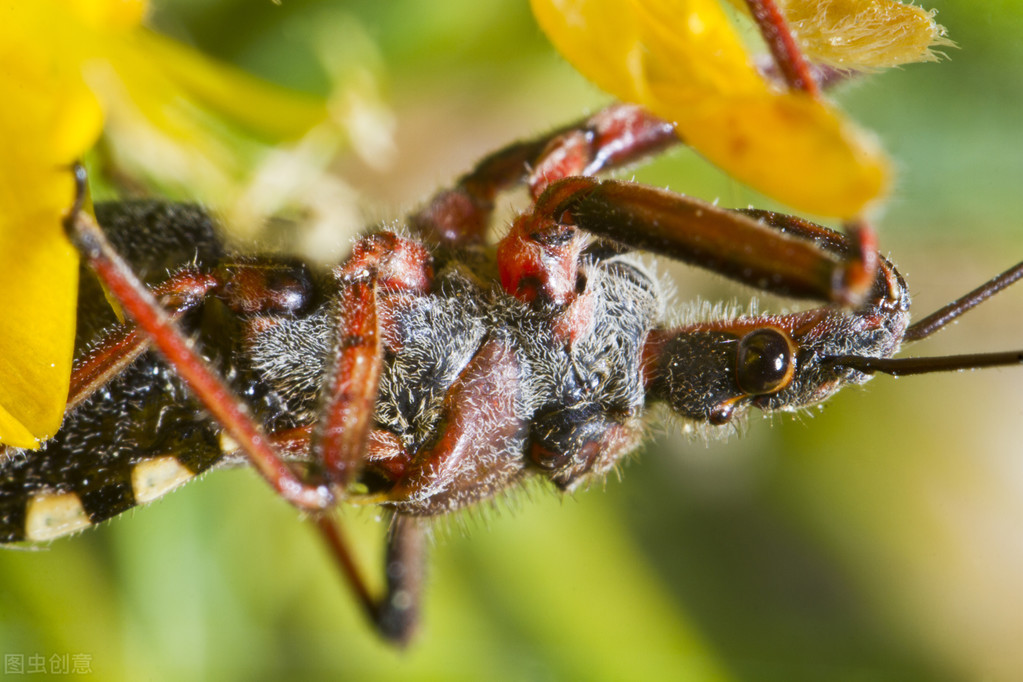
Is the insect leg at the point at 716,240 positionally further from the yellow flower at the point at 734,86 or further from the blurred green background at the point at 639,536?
the blurred green background at the point at 639,536

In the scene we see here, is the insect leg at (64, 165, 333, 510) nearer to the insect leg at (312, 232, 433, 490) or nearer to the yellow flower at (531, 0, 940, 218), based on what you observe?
the insect leg at (312, 232, 433, 490)

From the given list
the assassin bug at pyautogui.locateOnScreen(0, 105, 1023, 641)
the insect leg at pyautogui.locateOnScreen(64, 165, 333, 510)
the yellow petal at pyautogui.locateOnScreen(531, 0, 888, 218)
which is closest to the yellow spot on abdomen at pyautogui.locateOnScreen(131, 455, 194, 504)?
the assassin bug at pyautogui.locateOnScreen(0, 105, 1023, 641)

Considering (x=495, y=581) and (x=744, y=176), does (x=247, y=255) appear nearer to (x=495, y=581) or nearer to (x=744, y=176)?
Result: (x=744, y=176)

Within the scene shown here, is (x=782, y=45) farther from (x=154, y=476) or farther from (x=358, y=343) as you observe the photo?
(x=154, y=476)

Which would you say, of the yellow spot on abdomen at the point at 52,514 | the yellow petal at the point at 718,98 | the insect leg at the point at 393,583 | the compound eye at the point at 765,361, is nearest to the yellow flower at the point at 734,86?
the yellow petal at the point at 718,98

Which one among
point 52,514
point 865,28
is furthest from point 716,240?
point 52,514
